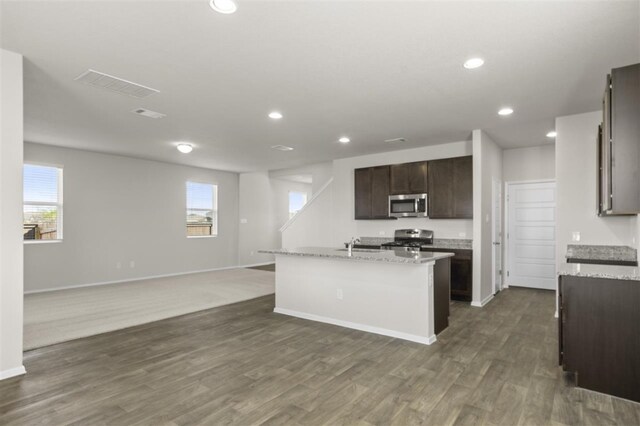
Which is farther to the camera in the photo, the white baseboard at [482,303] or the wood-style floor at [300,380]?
the white baseboard at [482,303]

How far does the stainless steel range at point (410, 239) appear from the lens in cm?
615

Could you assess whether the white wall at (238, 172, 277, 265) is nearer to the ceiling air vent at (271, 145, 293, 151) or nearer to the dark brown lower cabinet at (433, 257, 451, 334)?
the ceiling air vent at (271, 145, 293, 151)

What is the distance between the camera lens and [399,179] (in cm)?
638

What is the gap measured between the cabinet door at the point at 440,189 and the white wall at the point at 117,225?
573 centimetres

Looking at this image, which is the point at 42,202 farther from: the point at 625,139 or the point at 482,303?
the point at 625,139

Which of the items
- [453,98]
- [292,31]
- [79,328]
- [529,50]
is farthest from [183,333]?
[529,50]

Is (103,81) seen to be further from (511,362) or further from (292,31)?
(511,362)

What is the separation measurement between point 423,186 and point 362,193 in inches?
48.7

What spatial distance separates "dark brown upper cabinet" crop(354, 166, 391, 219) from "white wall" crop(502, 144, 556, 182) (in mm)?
2370

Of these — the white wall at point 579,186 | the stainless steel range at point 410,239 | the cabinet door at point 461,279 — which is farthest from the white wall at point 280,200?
the white wall at point 579,186

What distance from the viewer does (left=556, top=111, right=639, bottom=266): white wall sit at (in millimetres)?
4270

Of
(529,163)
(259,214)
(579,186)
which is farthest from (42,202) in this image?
(529,163)

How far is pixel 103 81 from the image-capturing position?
342 cm

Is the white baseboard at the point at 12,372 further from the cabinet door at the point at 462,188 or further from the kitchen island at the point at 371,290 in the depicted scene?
the cabinet door at the point at 462,188
